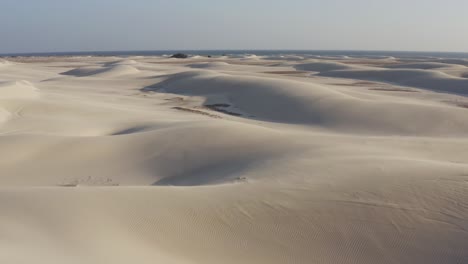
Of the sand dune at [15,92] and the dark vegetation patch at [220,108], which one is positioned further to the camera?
the dark vegetation patch at [220,108]

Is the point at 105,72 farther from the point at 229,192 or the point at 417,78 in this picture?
the point at 229,192

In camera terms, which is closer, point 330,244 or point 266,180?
point 330,244

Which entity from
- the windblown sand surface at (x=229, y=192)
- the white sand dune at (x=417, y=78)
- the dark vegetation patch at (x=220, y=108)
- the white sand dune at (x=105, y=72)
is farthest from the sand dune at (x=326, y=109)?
the white sand dune at (x=105, y=72)

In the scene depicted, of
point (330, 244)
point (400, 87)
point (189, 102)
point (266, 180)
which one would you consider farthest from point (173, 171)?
point (400, 87)

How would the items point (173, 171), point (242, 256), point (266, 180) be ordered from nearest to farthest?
point (242, 256) → point (266, 180) → point (173, 171)

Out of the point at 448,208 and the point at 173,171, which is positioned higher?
the point at 448,208

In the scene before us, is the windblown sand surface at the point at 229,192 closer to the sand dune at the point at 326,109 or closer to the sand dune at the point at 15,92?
the sand dune at the point at 326,109

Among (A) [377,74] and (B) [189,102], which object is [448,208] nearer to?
(B) [189,102]

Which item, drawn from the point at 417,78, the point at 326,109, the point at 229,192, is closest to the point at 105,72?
the point at 417,78

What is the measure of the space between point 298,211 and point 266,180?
1.47 meters

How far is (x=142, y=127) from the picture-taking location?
13.8 meters

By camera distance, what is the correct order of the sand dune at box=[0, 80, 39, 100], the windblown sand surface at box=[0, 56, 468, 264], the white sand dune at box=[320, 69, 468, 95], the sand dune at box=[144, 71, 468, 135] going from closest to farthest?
the windblown sand surface at box=[0, 56, 468, 264] < the sand dune at box=[144, 71, 468, 135] < the sand dune at box=[0, 80, 39, 100] < the white sand dune at box=[320, 69, 468, 95]

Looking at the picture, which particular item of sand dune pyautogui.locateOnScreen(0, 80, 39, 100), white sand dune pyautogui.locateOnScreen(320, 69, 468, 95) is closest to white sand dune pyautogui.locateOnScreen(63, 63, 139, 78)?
white sand dune pyautogui.locateOnScreen(320, 69, 468, 95)

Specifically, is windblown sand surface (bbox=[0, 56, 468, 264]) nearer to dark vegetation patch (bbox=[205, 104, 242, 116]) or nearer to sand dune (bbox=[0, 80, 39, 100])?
sand dune (bbox=[0, 80, 39, 100])
